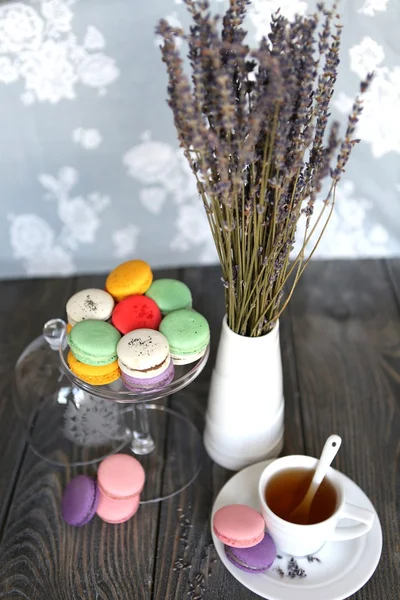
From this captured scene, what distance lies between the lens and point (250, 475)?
0.87m

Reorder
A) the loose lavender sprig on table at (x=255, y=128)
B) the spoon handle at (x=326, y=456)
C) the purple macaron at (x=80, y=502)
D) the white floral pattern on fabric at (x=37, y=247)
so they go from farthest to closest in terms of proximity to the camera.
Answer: the white floral pattern on fabric at (x=37, y=247) → the purple macaron at (x=80, y=502) → the spoon handle at (x=326, y=456) → the loose lavender sprig on table at (x=255, y=128)

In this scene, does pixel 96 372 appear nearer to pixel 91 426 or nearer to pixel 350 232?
pixel 91 426

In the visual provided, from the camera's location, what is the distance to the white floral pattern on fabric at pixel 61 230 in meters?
1.15

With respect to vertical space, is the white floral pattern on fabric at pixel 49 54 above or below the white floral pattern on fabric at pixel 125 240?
above

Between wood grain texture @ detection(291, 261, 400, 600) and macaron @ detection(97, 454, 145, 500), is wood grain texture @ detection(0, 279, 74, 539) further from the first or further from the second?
wood grain texture @ detection(291, 261, 400, 600)

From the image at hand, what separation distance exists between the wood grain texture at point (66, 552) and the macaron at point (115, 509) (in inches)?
0.6

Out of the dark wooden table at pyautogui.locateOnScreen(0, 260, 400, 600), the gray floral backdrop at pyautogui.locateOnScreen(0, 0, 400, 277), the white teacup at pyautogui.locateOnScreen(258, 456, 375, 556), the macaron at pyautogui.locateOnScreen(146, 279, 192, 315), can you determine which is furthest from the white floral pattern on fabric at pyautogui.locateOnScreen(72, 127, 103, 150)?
the white teacup at pyautogui.locateOnScreen(258, 456, 375, 556)

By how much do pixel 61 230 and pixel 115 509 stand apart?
21.5 inches

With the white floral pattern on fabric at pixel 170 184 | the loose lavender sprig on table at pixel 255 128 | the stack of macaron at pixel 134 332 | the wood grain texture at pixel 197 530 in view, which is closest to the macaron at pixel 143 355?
the stack of macaron at pixel 134 332

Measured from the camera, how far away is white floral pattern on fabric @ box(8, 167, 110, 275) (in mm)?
1149

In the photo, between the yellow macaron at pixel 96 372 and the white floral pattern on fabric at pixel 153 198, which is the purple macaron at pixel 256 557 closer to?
the yellow macaron at pixel 96 372

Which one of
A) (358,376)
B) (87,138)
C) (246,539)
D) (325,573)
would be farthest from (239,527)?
(87,138)

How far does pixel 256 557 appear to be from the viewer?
76cm

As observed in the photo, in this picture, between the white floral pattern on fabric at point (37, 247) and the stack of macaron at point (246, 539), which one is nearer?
the stack of macaron at point (246, 539)
